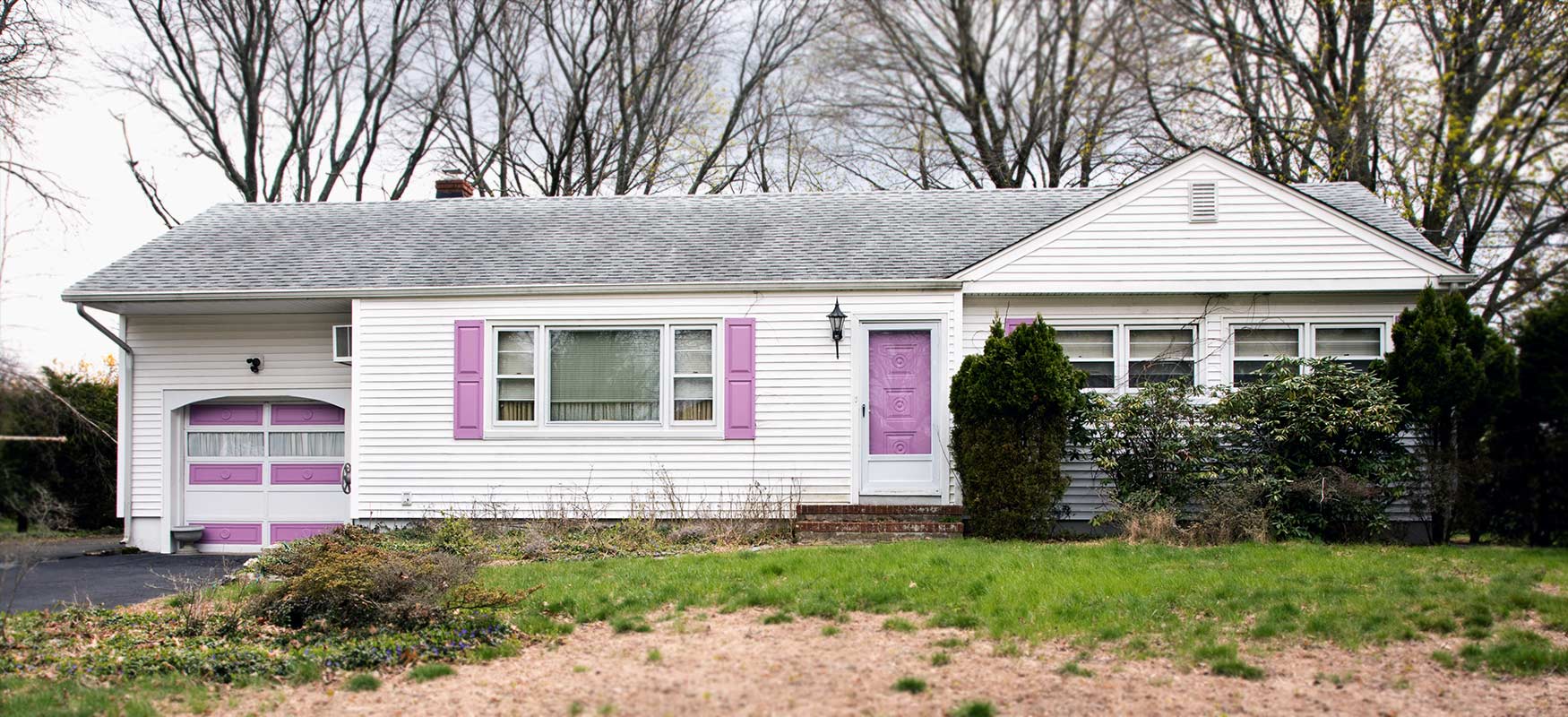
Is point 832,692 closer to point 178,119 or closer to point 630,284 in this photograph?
point 630,284

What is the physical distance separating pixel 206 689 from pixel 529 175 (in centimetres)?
2211

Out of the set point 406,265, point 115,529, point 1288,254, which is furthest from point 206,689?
point 115,529

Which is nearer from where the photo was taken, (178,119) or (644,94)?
(178,119)

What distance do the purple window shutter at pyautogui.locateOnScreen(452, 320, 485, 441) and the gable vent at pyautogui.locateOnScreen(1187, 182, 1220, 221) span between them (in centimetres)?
798

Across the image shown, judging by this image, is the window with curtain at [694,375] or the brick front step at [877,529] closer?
the brick front step at [877,529]

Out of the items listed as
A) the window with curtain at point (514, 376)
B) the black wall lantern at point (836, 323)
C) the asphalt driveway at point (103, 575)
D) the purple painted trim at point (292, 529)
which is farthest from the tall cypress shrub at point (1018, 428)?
the purple painted trim at point (292, 529)

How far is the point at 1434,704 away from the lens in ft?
18.4

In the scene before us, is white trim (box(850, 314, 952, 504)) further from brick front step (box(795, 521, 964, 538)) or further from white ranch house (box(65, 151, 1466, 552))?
brick front step (box(795, 521, 964, 538))

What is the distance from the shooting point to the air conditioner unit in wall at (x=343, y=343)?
Answer: 1328 centimetres

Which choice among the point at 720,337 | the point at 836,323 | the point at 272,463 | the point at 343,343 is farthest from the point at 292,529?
the point at 836,323

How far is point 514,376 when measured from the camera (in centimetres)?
1288

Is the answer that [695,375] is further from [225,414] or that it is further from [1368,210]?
[1368,210]

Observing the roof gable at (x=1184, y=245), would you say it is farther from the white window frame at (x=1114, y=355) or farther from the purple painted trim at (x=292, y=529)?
the purple painted trim at (x=292, y=529)

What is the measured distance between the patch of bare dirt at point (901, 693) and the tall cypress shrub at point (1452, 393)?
5438 mm
